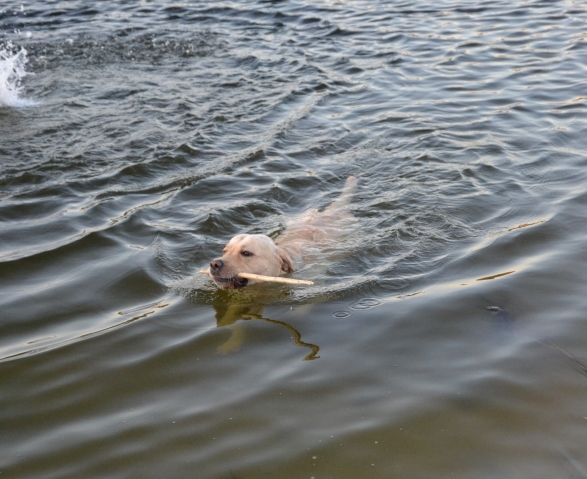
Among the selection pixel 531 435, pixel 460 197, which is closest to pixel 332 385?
pixel 531 435

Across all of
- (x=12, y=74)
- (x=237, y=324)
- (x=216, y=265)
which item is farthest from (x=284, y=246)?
(x=12, y=74)

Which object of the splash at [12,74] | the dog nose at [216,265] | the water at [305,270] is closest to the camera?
the water at [305,270]

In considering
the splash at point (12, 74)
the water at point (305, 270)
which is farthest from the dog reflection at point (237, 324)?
the splash at point (12, 74)

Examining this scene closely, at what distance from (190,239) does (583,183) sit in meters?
3.88

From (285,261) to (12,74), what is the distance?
768cm

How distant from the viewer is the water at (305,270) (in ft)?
11.8

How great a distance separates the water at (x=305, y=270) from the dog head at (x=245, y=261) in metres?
0.19

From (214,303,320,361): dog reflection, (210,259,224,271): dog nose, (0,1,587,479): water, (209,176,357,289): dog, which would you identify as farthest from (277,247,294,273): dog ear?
(210,259,224,271): dog nose

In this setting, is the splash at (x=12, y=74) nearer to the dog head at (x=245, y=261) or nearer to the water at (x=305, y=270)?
the water at (x=305, y=270)

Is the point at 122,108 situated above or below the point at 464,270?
above

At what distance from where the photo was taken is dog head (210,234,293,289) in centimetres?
517

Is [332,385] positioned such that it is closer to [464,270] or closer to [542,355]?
[542,355]

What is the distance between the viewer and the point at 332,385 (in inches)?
157

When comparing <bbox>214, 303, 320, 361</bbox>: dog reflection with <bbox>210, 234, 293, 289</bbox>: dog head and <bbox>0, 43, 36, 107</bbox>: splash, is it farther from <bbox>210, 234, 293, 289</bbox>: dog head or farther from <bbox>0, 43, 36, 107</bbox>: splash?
<bbox>0, 43, 36, 107</bbox>: splash
